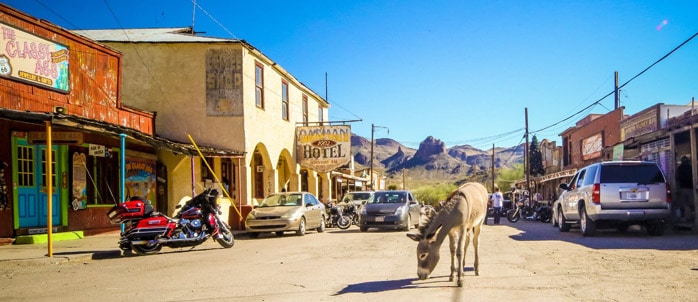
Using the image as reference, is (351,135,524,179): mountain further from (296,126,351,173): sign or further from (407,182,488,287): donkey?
(407,182,488,287): donkey

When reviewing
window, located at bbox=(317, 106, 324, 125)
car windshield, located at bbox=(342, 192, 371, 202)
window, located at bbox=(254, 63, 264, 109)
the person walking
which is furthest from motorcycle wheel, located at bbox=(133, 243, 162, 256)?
window, located at bbox=(317, 106, 324, 125)

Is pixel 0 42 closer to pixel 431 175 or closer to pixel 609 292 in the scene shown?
pixel 609 292

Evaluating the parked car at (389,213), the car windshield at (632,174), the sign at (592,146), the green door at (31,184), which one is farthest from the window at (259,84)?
the sign at (592,146)

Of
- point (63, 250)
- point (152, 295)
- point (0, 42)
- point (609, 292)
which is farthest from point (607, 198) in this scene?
point (0, 42)

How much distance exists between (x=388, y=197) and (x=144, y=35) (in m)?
12.4

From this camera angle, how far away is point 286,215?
58.8 ft

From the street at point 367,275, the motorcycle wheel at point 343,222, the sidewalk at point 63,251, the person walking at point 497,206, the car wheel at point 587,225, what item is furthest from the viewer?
the person walking at point 497,206

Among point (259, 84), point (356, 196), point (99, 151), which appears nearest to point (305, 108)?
point (356, 196)

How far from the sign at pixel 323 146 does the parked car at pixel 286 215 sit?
668cm

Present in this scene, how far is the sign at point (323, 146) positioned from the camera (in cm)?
2720

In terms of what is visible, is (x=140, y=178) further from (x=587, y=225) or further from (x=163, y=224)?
(x=587, y=225)

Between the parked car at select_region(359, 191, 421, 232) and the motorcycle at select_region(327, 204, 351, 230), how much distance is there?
191 centimetres

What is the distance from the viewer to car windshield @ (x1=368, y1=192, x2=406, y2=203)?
20953mm

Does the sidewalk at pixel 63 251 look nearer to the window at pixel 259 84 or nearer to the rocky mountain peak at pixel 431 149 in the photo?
the window at pixel 259 84
